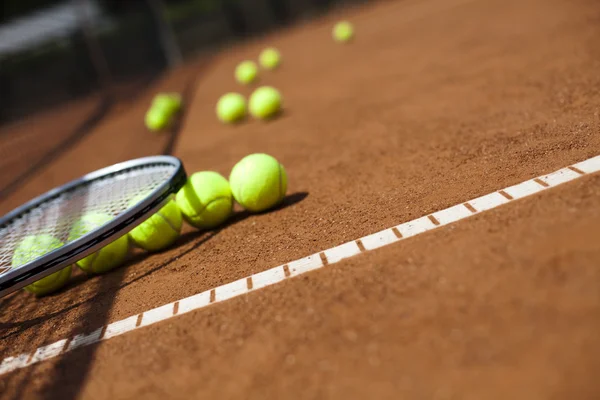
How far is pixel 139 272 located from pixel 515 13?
9182 mm

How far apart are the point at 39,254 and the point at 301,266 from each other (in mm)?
1800

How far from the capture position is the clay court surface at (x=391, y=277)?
6.95 ft

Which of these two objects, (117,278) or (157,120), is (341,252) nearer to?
(117,278)

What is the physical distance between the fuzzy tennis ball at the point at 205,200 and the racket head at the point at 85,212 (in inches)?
5.3

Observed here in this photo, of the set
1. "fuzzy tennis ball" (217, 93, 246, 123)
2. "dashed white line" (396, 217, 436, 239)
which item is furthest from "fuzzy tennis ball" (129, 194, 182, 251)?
"fuzzy tennis ball" (217, 93, 246, 123)

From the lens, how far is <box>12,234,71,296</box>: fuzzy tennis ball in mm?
3713

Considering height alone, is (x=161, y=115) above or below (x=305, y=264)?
below

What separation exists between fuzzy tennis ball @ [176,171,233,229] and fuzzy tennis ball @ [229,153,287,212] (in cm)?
10

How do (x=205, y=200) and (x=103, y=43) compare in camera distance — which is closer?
(x=205, y=200)

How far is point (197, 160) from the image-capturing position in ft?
21.6

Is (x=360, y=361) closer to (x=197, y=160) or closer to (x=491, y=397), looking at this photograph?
(x=491, y=397)

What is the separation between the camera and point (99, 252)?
391cm

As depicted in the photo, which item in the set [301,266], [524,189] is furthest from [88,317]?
[524,189]

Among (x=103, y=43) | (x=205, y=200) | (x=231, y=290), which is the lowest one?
(x=231, y=290)
